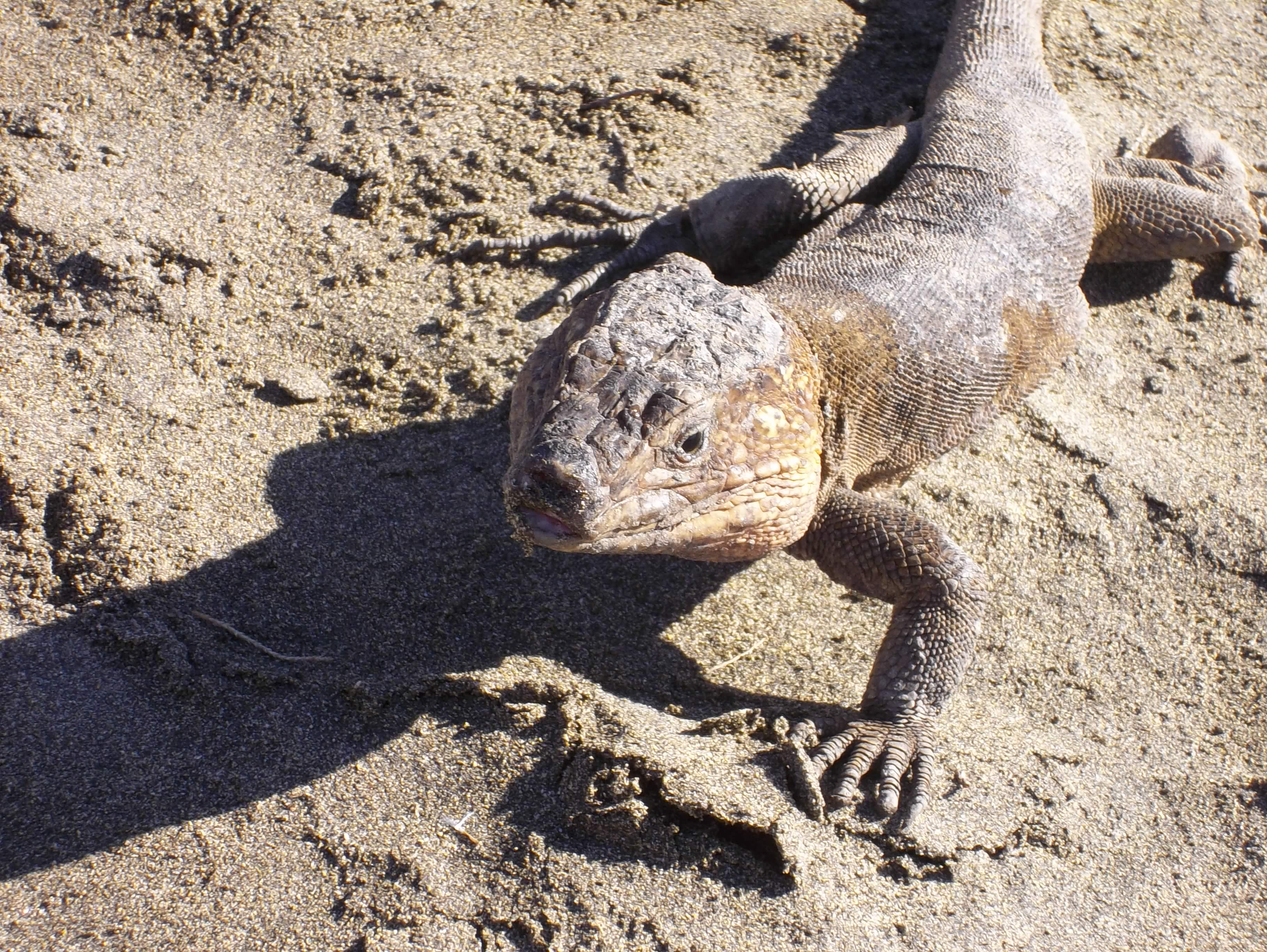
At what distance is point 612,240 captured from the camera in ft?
16.6

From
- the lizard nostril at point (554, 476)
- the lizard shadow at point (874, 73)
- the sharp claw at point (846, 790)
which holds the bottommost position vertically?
the sharp claw at point (846, 790)

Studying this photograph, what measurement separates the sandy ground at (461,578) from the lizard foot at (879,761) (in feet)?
0.23

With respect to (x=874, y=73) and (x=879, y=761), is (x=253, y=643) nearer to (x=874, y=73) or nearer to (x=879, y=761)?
(x=879, y=761)

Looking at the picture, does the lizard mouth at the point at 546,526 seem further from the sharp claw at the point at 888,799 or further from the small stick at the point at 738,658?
the sharp claw at the point at 888,799

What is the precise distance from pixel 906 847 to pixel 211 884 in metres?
2.02

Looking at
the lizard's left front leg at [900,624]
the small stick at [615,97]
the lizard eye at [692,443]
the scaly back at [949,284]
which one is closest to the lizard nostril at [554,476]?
the lizard eye at [692,443]

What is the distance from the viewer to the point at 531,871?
2.83m

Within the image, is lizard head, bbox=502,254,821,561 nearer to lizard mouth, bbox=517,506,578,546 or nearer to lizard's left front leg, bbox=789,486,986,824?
lizard mouth, bbox=517,506,578,546

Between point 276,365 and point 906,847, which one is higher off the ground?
point 276,365

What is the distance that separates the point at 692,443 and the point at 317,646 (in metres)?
1.45

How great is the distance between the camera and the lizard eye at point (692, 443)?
2.99m

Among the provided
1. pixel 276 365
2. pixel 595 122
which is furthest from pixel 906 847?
pixel 595 122

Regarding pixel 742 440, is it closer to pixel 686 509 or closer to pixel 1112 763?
pixel 686 509

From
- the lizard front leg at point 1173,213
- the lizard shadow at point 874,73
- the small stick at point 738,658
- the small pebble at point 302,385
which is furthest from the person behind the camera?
the lizard shadow at point 874,73
